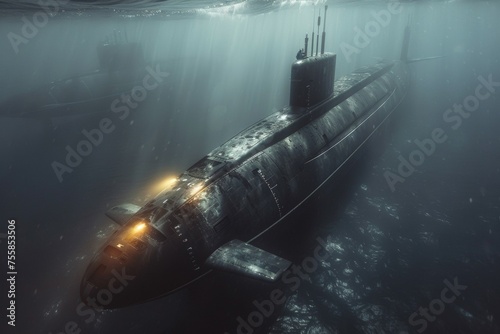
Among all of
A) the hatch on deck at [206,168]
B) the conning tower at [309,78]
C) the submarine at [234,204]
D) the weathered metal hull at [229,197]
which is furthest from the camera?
the conning tower at [309,78]

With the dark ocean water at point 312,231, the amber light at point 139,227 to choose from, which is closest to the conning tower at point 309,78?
the dark ocean water at point 312,231

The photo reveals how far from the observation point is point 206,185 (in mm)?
9562

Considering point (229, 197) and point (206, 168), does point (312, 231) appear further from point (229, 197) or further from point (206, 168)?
point (206, 168)

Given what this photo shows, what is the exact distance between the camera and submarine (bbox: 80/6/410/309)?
24.9 ft

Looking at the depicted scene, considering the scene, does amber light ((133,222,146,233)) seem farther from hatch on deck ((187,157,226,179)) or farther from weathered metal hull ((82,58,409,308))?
hatch on deck ((187,157,226,179))

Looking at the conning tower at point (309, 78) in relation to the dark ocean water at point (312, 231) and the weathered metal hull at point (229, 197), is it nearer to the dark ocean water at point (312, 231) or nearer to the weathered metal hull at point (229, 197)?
the weathered metal hull at point (229, 197)

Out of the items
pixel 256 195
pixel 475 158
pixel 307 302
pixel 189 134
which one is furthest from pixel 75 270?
pixel 475 158

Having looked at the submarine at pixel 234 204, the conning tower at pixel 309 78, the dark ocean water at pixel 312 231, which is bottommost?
the dark ocean water at pixel 312 231

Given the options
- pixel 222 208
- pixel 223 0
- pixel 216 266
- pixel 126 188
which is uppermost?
pixel 223 0

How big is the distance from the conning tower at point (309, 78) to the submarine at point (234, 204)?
5 centimetres

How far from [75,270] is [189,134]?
50.4ft

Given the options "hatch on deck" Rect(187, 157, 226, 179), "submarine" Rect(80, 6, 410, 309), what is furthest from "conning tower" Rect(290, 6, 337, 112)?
"hatch on deck" Rect(187, 157, 226, 179)

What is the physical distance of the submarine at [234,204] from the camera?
24.9 ft

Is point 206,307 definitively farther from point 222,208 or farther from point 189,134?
point 189,134
